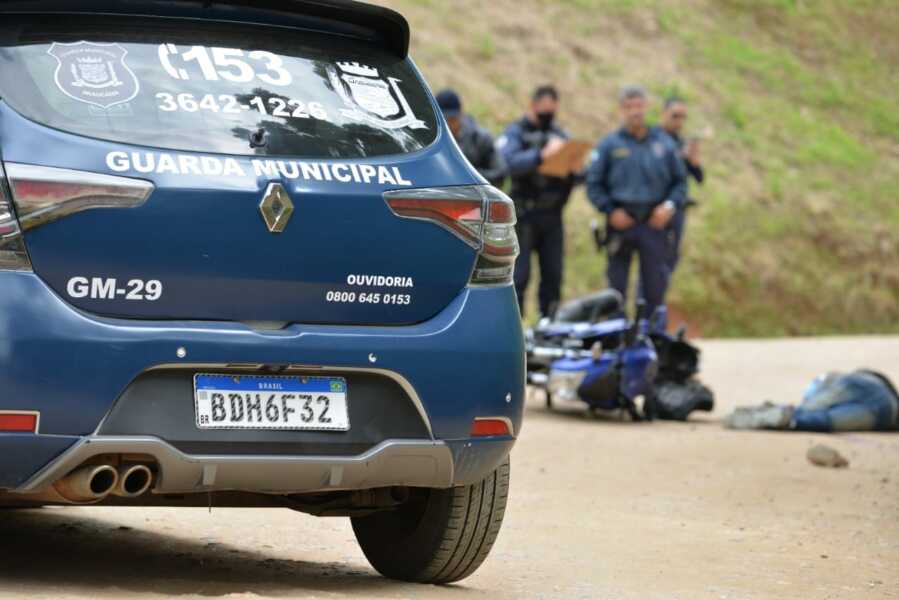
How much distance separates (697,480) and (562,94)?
81.8 feet

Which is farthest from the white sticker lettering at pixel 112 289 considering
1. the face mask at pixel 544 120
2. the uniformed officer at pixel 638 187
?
the face mask at pixel 544 120

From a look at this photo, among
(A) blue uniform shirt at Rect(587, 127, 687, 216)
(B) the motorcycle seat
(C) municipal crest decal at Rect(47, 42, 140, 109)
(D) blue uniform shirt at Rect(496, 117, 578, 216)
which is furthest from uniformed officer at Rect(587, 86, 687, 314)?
(C) municipal crest decal at Rect(47, 42, 140, 109)

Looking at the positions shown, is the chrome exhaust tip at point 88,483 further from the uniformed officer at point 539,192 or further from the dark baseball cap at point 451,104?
the uniformed officer at point 539,192

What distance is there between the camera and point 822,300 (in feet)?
105

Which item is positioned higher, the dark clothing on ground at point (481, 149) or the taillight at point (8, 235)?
the taillight at point (8, 235)

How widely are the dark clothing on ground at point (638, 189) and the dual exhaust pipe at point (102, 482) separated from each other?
997 cm

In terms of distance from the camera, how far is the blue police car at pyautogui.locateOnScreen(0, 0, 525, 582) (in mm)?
4871

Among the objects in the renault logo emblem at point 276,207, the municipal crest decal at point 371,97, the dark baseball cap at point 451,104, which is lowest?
the dark baseball cap at point 451,104

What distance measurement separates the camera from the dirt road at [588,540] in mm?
5867

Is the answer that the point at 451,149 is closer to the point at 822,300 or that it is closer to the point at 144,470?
the point at 144,470

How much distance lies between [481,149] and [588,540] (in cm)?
769

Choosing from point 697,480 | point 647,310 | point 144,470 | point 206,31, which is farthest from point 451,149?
point 647,310

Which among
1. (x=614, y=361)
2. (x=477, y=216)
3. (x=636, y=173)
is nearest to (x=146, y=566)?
(x=477, y=216)

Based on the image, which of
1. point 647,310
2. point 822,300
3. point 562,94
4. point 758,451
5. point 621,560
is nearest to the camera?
point 621,560
